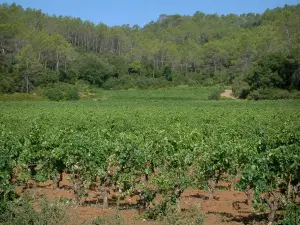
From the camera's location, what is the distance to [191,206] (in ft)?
36.4

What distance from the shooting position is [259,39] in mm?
102750

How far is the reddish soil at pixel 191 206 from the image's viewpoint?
989 cm

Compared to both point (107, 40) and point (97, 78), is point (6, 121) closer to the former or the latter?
point (97, 78)

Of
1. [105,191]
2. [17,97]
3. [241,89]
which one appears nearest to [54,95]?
[17,97]

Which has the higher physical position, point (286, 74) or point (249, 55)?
point (249, 55)

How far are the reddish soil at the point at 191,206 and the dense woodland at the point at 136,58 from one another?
53953mm

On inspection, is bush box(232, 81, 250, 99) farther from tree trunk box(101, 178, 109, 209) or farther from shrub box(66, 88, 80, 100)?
tree trunk box(101, 178, 109, 209)

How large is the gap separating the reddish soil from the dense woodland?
54.0m

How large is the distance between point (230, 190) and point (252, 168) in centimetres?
554

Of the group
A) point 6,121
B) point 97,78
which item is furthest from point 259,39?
point 6,121

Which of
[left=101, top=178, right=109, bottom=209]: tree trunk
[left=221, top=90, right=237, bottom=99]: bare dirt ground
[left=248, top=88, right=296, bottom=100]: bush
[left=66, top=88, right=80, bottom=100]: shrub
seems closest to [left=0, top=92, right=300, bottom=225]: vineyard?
[left=101, top=178, right=109, bottom=209]: tree trunk

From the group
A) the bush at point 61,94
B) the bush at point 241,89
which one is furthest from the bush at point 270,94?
the bush at point 61,94

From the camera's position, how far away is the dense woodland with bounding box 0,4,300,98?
6888 centimetres

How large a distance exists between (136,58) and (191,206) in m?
106
